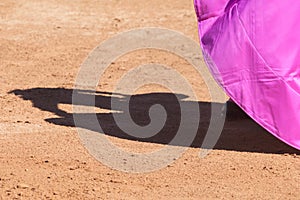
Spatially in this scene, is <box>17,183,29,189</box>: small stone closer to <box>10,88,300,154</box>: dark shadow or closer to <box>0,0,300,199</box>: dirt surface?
<box>0,0,300,199</box>: dirt surface

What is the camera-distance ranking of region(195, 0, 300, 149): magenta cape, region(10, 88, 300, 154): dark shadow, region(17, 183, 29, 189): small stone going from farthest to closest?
1. region(10, 88, 300, 154): dark shadow
2. region(195, 0, 300, 149): magenta cape
3. region(17, 183, 29, 189): small stone

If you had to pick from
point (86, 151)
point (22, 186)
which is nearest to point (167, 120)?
point (86, 151)

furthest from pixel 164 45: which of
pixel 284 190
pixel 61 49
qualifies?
pixel 284 190

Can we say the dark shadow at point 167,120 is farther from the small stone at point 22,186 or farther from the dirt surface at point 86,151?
the small stone at point 22,186

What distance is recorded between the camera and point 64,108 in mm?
7801

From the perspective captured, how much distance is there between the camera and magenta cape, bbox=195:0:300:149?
638 centimetres

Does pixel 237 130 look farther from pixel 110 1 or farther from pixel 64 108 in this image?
pixel 110 1

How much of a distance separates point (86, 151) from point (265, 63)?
139 cm

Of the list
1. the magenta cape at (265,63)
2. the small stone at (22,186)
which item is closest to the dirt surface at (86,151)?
the small stone at (22,186)

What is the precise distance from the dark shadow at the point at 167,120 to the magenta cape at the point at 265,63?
0.31 meters

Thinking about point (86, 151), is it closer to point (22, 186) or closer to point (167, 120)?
point (22, 186)

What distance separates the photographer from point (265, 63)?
6.45 metres

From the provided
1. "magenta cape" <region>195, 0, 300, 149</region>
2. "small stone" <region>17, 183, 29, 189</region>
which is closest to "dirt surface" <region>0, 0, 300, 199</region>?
"small stone" <region>17, 183, 29, 189</region>

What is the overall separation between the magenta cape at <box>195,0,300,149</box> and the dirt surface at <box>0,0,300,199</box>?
0.94ft
